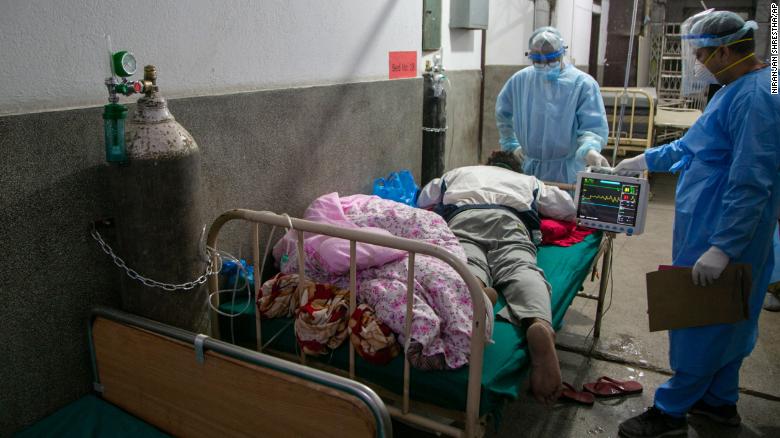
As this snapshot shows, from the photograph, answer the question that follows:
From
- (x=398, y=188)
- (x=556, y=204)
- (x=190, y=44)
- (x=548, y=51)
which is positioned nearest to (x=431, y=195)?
(x=398, y=188)

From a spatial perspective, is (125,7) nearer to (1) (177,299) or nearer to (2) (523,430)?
(1) (177,299)

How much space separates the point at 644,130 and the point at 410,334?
5.94 metres

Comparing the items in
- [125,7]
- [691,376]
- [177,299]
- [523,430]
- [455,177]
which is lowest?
[523,430]

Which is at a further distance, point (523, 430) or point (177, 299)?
point (523, 430)

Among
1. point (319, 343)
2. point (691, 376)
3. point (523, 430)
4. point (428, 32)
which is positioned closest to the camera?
point (319, 343)

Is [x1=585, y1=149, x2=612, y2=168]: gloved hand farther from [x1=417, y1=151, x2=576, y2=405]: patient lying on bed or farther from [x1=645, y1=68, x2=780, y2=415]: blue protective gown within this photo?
[x1=645, y1=68, x2=780, y2=415]: blue protective gown

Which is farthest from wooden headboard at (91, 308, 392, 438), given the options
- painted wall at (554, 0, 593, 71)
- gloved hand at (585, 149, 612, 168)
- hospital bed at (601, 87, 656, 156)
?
painted wall at (554, 0, 593, 71)

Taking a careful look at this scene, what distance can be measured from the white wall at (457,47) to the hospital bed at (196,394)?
9.70 ft

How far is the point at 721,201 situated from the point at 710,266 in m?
0.27

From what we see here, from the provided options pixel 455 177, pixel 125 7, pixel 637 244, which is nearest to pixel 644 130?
pixel 637 244

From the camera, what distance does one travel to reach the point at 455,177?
335 cm

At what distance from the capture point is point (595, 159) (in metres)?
3.33

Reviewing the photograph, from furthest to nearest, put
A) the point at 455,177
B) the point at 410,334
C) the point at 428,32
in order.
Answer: the point at 428,32
the point at 455,177
the point at 410,334

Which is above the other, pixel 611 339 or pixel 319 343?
pixel 319 343
